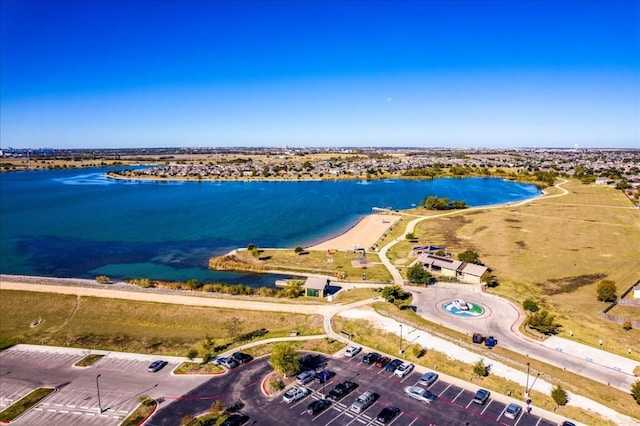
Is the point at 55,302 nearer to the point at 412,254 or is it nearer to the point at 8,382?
the point at 8,382

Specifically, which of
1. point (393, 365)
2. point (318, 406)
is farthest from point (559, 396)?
point (318, 406)

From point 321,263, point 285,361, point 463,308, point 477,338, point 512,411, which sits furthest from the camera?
point 321,263

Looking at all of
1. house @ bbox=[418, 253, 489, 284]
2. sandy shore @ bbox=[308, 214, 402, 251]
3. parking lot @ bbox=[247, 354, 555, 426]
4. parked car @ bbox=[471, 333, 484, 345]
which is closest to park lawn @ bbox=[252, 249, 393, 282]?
sandy shore @ bbox=[308, 214, 402, 251]

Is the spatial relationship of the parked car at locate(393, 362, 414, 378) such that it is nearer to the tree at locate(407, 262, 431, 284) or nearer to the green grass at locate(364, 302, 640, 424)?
the green grass at locate(364, 302, 640, 424)

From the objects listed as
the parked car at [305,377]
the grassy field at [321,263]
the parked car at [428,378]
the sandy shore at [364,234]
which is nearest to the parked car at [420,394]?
the parked car at [428,378]

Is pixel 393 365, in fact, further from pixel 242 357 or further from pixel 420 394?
pixel 242 357

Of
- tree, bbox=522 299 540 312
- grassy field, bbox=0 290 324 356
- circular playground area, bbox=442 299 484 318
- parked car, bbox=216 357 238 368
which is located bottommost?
grassy field, bbox=0 290 324 356

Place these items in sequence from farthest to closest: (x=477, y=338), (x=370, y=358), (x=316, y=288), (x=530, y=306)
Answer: (x=316, y=288) → (x=530, y=306) → (x=477, y=338) → (x=370, y=358)
